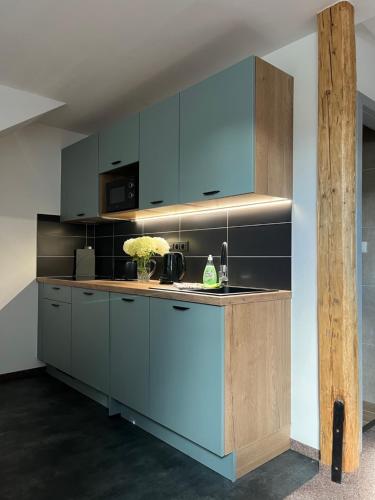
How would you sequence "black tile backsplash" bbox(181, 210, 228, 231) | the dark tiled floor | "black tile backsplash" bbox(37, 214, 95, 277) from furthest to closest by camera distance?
"black tile backsplash" bbox(37, 214, 95, 277) → "black tile backsplash" bbox(181, 210, 228, 231) → the dark tiled floor

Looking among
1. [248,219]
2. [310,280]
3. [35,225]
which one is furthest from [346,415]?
[35,225]

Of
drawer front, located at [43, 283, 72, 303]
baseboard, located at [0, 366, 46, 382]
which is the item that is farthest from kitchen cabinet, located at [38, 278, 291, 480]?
baseboard, located at [0, 366, 46, 382]

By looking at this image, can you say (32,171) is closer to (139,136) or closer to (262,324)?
(139,136)

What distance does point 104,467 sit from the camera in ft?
6.88

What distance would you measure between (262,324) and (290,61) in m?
1.62

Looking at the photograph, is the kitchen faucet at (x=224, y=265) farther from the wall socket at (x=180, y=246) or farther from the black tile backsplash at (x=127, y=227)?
the black tile backsplash at (x=127, y=227)

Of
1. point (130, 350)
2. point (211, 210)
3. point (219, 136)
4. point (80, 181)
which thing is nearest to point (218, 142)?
point (219, 136)

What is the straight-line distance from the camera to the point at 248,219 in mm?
2615

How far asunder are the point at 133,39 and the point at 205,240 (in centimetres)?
142

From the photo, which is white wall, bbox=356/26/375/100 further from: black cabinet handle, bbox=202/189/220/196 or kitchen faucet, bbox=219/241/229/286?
kitchen faucet, bbox=219/241/229/286

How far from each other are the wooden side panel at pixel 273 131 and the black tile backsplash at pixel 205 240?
0.70ft

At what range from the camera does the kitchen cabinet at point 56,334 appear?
3.32m

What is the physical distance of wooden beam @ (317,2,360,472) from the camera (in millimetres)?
2021

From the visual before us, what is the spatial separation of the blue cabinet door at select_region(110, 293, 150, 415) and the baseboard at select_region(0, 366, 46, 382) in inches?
55.0
